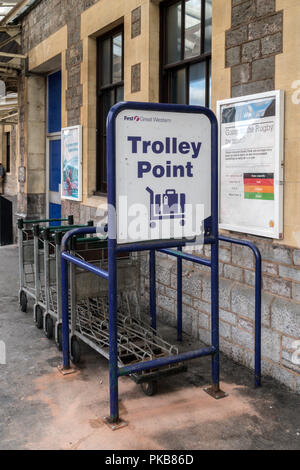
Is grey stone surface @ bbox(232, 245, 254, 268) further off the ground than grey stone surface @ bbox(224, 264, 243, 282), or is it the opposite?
grey stone surface @ bbox(232, 245, 254, 268)

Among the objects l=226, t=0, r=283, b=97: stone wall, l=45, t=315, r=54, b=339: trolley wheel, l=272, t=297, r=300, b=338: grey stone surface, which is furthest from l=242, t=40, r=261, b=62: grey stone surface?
l=45, t=315, r=54, b=339: trolley wheel

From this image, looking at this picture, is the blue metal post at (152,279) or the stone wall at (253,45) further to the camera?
the blue metal post at (152,279)

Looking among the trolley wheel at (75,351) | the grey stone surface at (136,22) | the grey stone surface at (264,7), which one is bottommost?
the trolley wheel at (75,351)

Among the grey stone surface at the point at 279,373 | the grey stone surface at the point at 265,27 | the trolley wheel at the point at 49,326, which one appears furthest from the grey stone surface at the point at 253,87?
the trolley wheel at the point at 49,326

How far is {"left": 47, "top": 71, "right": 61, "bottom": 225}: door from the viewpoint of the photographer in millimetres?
9547

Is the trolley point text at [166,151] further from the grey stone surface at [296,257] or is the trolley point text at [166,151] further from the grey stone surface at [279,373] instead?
the grey stone surface at [279,373]

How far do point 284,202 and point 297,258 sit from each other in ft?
1.50

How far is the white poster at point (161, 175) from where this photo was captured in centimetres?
309

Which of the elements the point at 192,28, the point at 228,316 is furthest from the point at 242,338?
the point at 192,28

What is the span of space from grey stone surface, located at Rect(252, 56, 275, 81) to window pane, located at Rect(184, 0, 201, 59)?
4.07ft

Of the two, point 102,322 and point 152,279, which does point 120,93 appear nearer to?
point 152,279

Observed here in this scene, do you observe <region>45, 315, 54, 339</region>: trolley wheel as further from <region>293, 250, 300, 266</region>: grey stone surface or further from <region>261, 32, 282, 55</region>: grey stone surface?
<region>261, 32, 282, 55</region>: grey stone surface

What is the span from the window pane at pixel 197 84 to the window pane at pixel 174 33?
379mm

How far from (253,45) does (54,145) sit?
6435mm
